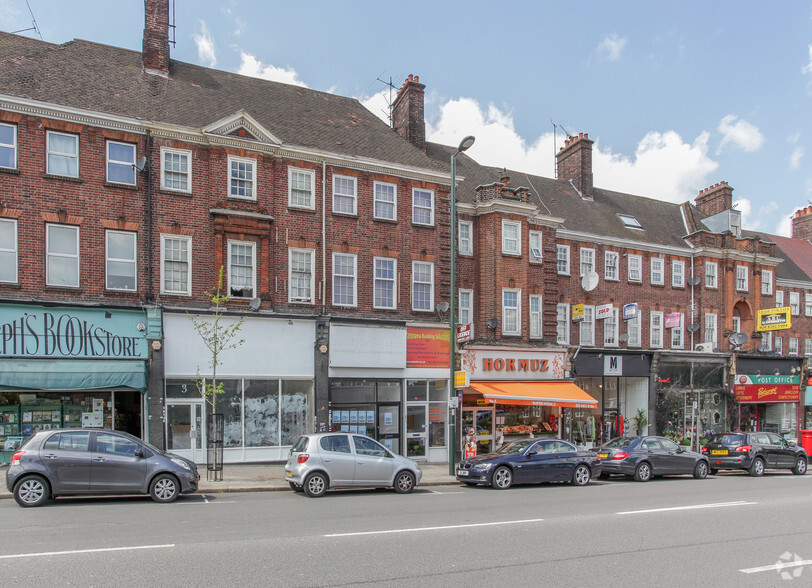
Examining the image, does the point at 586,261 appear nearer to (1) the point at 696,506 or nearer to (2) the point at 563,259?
(2) the point at 563,259

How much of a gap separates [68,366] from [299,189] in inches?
348

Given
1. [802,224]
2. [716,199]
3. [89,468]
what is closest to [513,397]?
[89,468]

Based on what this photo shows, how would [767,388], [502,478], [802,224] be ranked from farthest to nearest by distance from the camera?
[802,224] → [767,388] → [502,478]

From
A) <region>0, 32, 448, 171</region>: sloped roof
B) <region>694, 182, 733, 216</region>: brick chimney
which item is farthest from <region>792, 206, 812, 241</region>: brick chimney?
<region>0, 32, 448, 171</region>: sloped roof

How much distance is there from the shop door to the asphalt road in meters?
5.23

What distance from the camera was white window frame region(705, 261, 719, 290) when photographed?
109 ft

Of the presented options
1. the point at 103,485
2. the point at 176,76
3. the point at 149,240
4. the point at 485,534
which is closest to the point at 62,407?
the point at 149,240

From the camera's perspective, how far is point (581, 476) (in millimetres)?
18609

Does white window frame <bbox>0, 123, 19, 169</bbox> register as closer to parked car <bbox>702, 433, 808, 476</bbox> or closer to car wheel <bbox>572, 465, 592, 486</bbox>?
car wheel <bbox>572, 465, 592, 486</bbox>

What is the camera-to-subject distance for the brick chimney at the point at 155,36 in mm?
22641

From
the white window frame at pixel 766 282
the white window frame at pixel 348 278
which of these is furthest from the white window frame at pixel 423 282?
the white window frame at pixel 766 282

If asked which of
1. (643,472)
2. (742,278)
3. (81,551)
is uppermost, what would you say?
(742,278)

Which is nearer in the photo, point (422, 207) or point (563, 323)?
point (422, 207)

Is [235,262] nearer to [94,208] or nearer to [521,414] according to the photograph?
[94,208]
